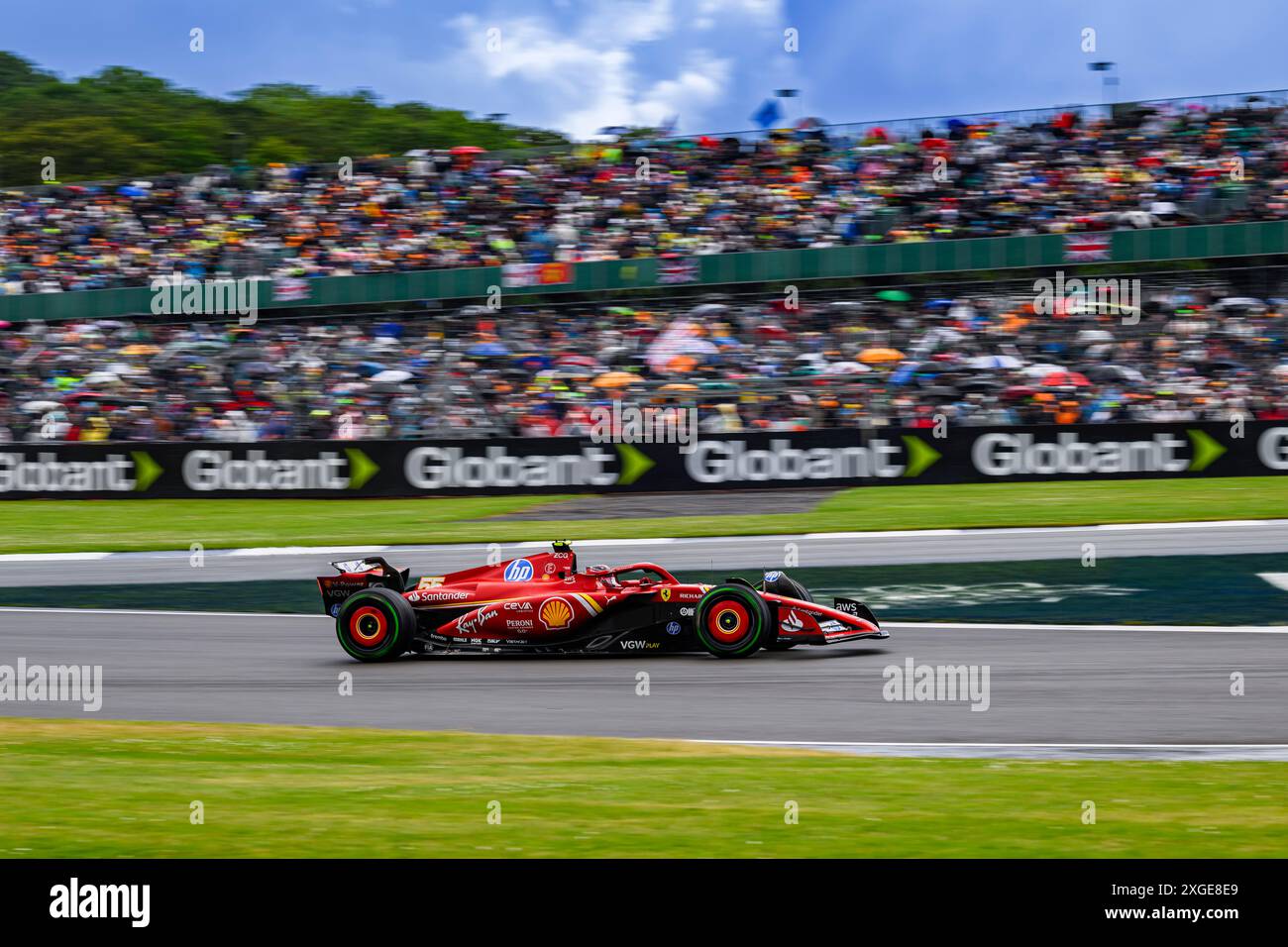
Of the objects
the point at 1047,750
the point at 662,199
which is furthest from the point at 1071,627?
the point at 662,199

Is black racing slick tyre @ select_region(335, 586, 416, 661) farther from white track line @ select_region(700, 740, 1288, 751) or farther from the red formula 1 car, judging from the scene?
white track line @ select_region(700, 740, 1288, 751)

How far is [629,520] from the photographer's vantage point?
2062 centimetres

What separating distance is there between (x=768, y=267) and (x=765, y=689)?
18383mm

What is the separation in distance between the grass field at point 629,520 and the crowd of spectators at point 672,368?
1.59 m

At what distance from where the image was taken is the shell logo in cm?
1067

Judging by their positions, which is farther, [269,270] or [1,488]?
[269,270]

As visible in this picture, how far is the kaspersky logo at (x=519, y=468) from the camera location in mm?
24000

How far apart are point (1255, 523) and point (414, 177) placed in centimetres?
1895

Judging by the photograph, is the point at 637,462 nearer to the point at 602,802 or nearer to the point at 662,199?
the point at 662,199

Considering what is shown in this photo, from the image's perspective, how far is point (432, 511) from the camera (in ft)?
75.4

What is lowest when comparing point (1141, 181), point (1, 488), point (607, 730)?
point (607, 730)

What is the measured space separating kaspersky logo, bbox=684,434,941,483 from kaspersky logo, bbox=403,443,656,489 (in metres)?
1.02
